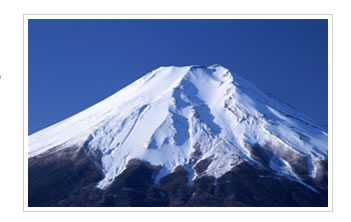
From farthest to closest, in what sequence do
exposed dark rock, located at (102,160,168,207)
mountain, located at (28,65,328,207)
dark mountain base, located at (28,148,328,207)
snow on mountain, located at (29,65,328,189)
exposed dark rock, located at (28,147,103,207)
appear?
snow on mountain, located at (29,65,328,189) < mountain, located at (28,65,328,207) < exposed dark rock, located at (28,147,103,207) < exposed dark rock, located at (102,160,168,207) < dark mountain base, located at (28,148,328,207)

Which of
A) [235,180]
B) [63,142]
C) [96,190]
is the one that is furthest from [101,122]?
[235,180]

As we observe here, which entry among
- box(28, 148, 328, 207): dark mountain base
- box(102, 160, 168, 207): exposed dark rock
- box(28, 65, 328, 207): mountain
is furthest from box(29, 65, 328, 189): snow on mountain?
box(28, 148, 328, 207): dark mountain base

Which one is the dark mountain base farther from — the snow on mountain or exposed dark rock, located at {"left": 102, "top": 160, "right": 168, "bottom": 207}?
the snow on mountain

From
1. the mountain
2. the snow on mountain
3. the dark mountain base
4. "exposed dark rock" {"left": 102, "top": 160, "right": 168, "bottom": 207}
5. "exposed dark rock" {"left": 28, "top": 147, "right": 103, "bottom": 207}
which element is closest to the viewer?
the dark mountain base

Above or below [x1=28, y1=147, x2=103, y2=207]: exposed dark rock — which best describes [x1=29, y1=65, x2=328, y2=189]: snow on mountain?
above

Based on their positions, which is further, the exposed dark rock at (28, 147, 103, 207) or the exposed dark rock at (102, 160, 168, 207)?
the exposed dark rock at (28, 147, 103, 207)

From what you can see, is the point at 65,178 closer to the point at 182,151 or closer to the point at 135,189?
the point at 135,189
